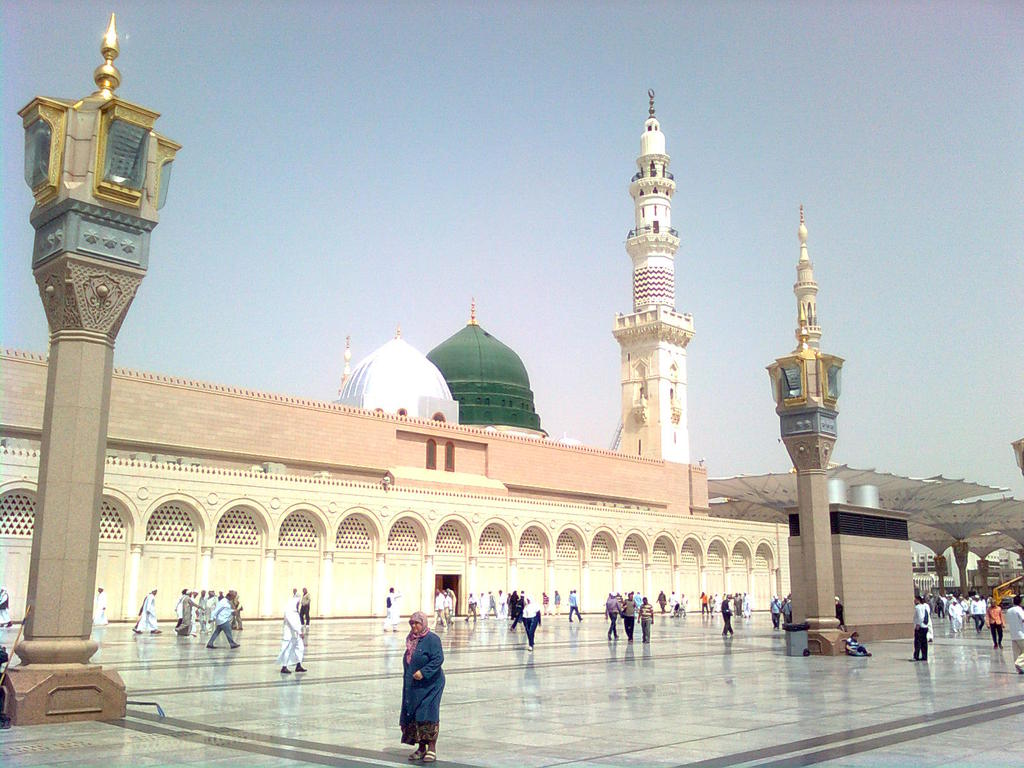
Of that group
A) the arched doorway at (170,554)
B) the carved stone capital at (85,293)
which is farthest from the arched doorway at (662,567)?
the carved stone capital at (85,293)

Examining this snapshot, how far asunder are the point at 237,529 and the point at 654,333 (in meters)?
23.2

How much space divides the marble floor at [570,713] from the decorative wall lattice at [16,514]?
9.02 m

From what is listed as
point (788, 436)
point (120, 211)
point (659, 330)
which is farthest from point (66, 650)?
Result: point (659, 330)

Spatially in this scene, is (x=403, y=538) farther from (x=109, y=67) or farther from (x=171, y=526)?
(x=109, y=67)

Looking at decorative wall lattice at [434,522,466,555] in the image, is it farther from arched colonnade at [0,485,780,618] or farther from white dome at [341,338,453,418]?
white dome at [341,338,453,418]

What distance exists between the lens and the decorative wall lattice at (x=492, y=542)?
3073 centimetres

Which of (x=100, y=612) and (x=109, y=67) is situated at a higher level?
(x=109, y=67)

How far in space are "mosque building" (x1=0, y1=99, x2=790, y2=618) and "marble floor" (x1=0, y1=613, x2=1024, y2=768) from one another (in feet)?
33.4

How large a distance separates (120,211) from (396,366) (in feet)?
100

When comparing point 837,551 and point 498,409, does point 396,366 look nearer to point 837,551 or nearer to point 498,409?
point 498,409

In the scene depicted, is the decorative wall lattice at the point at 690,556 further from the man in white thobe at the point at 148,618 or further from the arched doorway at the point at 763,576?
the man in white thobe at the point at 148,618

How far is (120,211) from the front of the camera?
25.5 ft

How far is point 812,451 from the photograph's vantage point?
14703 mm

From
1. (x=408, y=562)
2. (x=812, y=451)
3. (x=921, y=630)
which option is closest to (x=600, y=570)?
(x=408, y=562)
